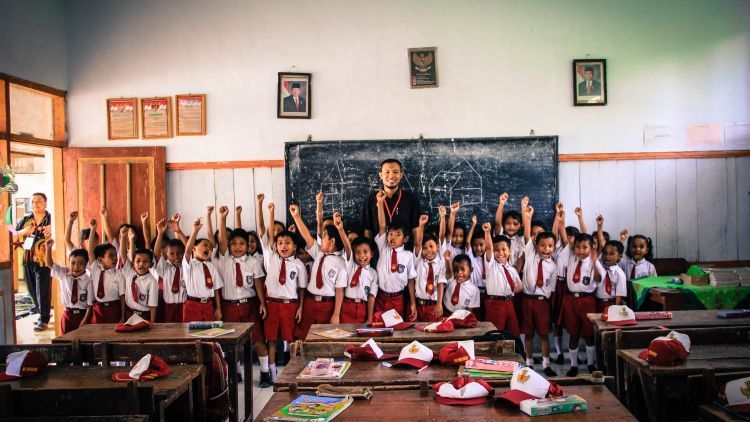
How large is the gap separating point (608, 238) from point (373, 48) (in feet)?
9.65

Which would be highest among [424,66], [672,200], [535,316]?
[424,66]

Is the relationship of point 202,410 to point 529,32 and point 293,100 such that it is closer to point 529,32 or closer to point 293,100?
point 293,100

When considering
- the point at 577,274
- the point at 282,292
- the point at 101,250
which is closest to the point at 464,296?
the point at 577,274

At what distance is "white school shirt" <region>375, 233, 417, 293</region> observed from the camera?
4562 mm

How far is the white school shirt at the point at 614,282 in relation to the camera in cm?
467

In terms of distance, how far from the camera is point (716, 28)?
5418mm

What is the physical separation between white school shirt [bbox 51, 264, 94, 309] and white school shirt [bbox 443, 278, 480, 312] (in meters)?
3.02

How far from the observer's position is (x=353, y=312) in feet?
15.0

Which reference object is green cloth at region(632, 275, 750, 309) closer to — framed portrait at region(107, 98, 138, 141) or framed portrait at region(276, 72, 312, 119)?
framed portrait at region(276, 72, 312, 119)

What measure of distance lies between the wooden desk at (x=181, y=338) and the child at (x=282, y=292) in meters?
0.93

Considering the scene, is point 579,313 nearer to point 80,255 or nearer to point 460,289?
point 460,289

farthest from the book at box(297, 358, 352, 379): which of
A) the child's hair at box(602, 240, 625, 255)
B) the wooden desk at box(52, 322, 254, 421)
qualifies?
the child's hair at box(602, 240, 625, 255)

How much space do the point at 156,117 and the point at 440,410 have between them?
4.56m

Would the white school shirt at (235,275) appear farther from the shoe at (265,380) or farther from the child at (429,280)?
the child at (429,280)
